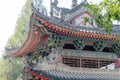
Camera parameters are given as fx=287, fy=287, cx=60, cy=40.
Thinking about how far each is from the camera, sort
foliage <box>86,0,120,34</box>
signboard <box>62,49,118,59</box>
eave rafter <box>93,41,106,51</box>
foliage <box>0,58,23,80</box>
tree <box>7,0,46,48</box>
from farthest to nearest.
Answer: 1. tree <box>7,0,46,48</box>
2. foliage <box>0,58,23,80</box>
3. eave rafter <box>93,41,106,51</box>
4. signboard <box>62,49,118,59</box>
5. foliage <box>86,0,120,34</box>

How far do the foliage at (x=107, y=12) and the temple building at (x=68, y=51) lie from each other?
102 inches

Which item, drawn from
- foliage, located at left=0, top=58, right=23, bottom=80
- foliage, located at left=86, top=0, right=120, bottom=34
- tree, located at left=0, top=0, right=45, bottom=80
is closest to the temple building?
foliage, located at left=86, top=0, right=120, bottom=34

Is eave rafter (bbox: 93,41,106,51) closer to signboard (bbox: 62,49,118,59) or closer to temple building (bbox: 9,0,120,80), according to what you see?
temple building (bbox: 9,0,120,80)

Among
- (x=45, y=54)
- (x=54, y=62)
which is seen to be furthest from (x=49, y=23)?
(x=45, y=54)

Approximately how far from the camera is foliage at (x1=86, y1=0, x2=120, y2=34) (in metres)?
8.78

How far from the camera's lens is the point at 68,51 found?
13555mm

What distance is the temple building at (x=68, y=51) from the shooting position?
471 inches

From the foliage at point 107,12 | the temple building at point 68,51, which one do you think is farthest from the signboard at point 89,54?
the foliage at point 107,12

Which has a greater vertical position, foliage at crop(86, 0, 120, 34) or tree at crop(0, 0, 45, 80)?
foliage at crop(86, 0, 120, 34)

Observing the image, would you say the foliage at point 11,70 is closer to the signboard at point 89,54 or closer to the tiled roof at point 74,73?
the signboard at point 89,54

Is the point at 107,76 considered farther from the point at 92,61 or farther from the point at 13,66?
the point at 13,66

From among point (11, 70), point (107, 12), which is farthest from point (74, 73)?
point (11, 70)

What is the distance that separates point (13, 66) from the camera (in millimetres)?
31844

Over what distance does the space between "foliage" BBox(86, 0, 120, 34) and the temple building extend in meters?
2.58
